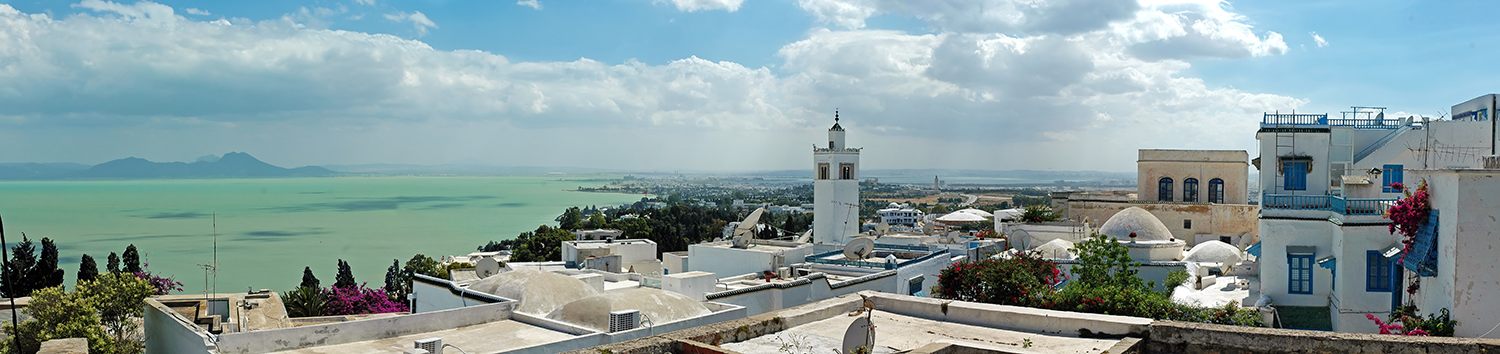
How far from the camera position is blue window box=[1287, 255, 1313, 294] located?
1357 centimetres

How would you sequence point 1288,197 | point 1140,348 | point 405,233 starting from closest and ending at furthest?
1. point 1140,348
2. point 1288,197
3. point 405,233

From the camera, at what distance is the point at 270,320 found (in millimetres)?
18047

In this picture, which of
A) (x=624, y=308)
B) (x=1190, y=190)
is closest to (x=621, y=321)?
(x=624, y=308)

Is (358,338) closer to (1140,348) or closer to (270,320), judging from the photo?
(1140,348)

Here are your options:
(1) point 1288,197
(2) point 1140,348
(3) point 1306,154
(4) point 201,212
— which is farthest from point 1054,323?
(4) point 201,212

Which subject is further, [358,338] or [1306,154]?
[1306,154]

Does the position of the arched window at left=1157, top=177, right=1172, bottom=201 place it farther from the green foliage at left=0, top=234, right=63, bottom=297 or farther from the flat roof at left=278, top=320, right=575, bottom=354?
the green foliage at left=0, top=234, right=63, bottom=297

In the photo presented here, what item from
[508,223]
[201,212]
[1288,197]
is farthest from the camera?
[201,212]

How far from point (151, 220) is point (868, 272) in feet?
521

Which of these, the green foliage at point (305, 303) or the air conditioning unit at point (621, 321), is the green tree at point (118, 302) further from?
the air conditioning unit at point (621, 321)

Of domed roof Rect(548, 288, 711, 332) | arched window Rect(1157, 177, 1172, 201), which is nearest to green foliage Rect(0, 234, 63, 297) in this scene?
domed roof Rect(548, 288, 711, 332)

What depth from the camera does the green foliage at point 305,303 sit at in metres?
24.8

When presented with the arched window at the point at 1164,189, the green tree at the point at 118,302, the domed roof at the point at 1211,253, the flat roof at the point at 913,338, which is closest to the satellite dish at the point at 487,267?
the green tree at the point at 118,302

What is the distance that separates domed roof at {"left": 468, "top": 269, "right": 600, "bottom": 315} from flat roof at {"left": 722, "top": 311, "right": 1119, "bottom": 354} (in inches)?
218
